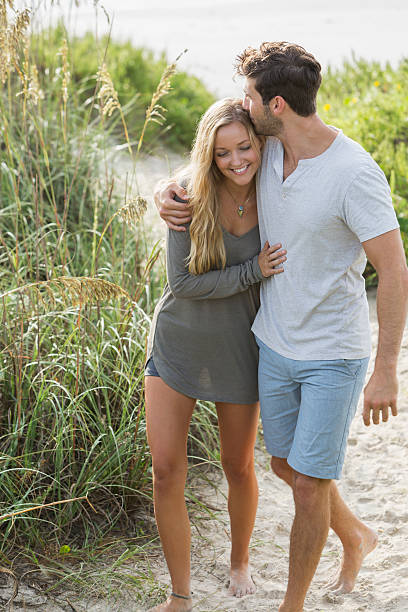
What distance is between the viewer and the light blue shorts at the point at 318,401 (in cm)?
250

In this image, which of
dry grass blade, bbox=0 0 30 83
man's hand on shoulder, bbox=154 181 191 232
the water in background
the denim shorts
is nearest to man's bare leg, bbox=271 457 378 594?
the denim shorts

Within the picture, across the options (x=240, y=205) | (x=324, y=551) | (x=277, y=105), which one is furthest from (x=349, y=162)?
(x=324, y=551)

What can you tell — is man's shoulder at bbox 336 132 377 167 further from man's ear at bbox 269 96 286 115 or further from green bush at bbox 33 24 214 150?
green bush at bbox 33 24 214 150

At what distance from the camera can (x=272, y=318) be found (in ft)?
8.62

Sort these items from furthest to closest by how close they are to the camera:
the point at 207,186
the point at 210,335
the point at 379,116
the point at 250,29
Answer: the point at 250,29, the point at 379,116, the point at 210,335, the point at 207,186

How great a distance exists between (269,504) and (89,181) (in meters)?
2.87

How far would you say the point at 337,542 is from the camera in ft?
11.3

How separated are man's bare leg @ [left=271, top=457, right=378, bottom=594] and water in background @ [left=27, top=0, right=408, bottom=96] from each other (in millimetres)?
8538

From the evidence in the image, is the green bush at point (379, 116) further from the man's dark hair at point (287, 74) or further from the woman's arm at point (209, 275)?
the man's dark hair at point (287, 74)

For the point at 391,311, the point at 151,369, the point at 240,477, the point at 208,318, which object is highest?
the point at 391,311

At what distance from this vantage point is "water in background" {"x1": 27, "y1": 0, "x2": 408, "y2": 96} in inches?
492

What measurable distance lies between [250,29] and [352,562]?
14.4 metres

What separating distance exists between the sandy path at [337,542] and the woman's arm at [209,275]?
1.29 m

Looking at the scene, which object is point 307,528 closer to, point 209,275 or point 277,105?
point 209,275
